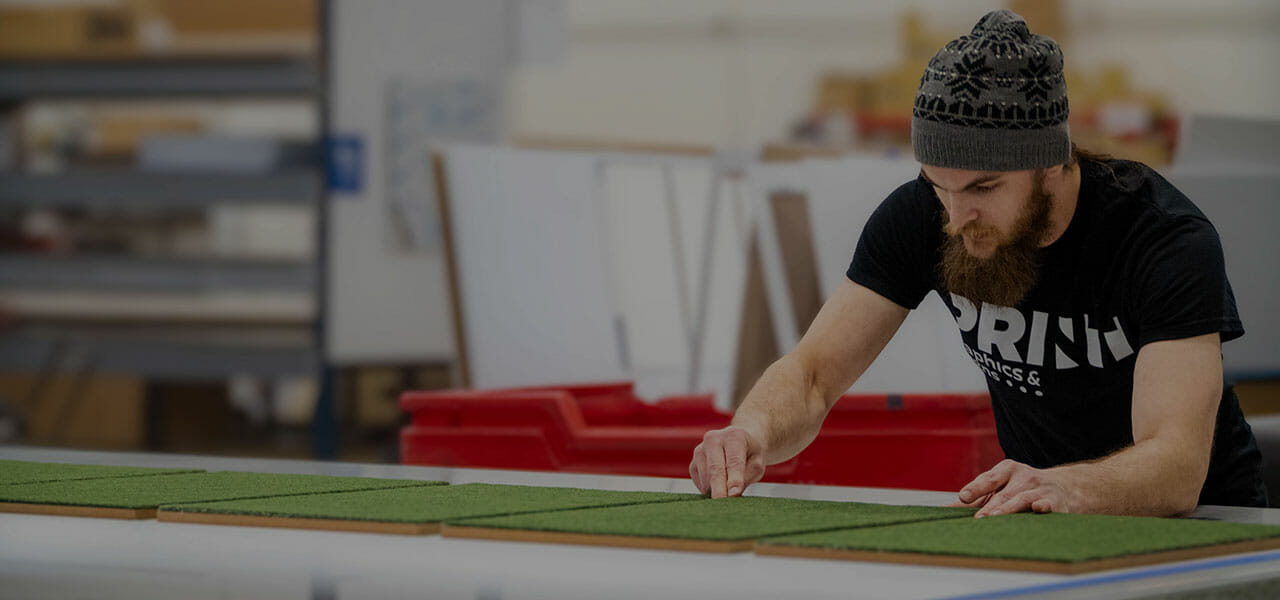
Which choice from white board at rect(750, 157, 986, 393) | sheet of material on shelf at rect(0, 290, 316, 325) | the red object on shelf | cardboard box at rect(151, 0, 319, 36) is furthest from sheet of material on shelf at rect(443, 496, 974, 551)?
cardboard box at rect(151, 0, 319, 36)

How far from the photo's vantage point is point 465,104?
591 centimetres

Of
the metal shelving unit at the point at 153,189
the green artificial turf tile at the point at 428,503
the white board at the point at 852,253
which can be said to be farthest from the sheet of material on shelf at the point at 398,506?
the metal shelving unit at the point at 153,189

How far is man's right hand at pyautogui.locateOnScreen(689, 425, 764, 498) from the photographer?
186cm

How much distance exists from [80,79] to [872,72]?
650 centimetres

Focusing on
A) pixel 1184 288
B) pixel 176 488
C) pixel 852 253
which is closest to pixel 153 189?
pixel 852 253

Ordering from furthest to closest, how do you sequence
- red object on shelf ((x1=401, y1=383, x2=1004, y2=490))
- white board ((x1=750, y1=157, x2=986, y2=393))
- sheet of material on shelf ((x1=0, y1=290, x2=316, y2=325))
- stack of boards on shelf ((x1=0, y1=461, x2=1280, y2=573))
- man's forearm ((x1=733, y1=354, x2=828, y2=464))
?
sheet of material on shelf ((x1=0, y1=290, x2=316, y2=325)) → white board ((x1=750, y1=157, x2=986, y2=393)) → red object on shelf ((x1=401, y1=383, x2=1004, y2=490)) → man's forearm ((x1=733, y1=354, x2=828, y2=464)) → stack of boards on shelf ((x1=0, y1=461, x2=1280, y2=573))

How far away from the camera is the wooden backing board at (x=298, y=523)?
150 cm

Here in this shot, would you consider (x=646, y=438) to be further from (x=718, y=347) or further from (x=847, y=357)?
(x=718, y=347)

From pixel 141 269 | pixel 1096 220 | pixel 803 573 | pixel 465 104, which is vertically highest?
pixel 465 104

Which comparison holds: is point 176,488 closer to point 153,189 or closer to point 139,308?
point 153,189

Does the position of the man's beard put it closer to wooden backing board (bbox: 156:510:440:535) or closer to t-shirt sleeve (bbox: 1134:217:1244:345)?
t-shirt sleeve (bbox: 1134:217:1244:345)

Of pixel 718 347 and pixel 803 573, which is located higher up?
pixel 718 347

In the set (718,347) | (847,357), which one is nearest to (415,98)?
(718,347)

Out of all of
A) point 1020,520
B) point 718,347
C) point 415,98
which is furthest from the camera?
point 415,98
